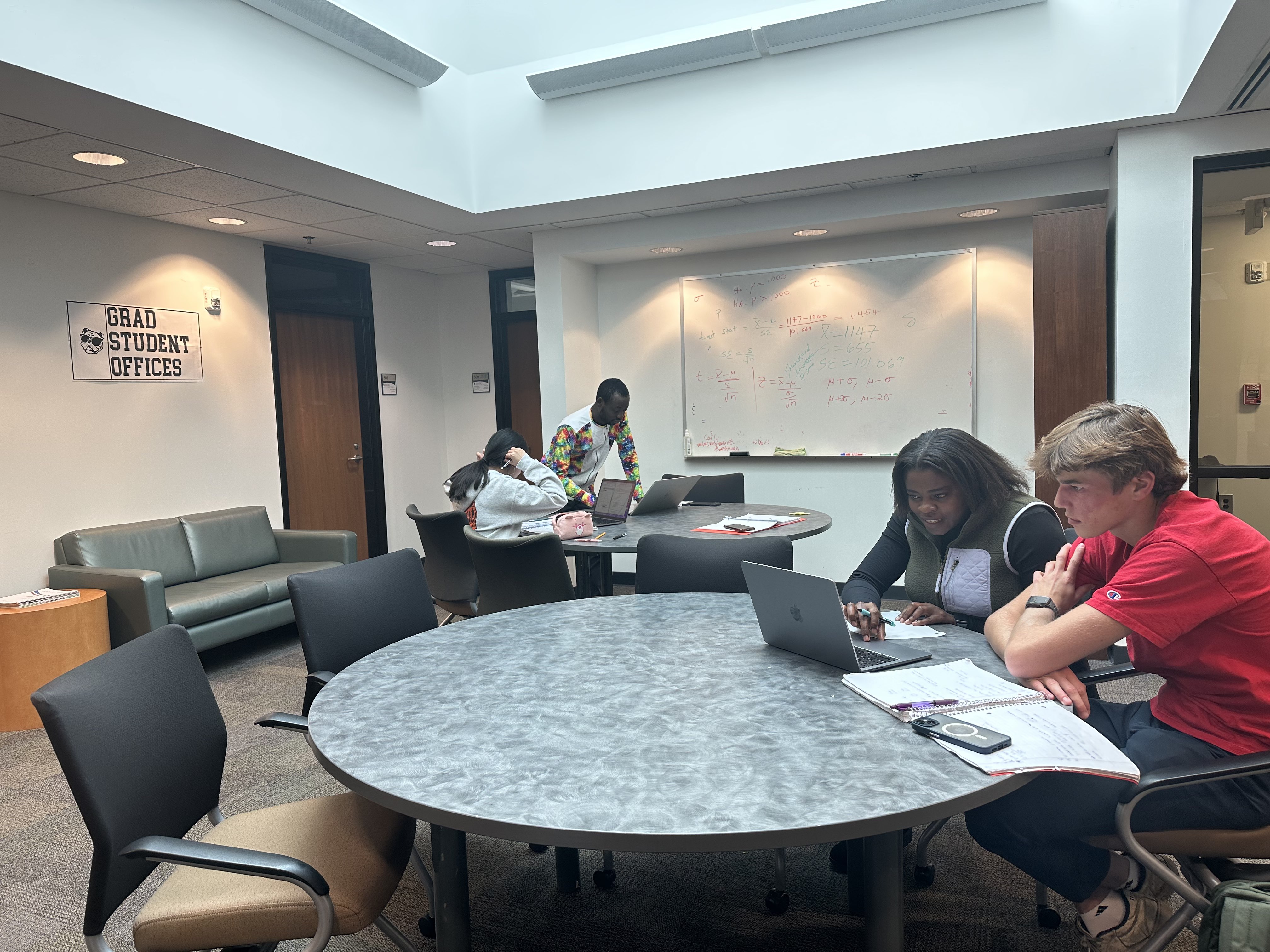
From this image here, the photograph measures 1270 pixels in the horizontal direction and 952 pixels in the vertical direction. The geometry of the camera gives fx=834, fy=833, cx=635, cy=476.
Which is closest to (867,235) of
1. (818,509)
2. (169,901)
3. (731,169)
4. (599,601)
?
(731,169)

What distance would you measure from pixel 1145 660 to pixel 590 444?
10.7 ft

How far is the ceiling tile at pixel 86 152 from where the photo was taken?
12.0 ft

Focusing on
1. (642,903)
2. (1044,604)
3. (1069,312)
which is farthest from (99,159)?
(1069,312)

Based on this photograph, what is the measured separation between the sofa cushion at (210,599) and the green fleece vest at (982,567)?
146 inches

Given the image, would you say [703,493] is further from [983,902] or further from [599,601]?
[983,902]

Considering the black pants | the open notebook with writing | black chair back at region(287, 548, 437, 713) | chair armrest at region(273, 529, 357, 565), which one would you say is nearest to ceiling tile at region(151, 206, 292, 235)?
chair armrest at region(273, 529, 357, 565)

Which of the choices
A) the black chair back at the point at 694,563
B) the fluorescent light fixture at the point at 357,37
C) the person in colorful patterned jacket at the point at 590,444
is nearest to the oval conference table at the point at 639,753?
the black chair back at the point at 694,563

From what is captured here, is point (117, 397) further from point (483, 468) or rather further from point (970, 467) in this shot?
point (970, 467)

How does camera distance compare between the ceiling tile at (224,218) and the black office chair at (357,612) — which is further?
the ceiling tile at (224,218)

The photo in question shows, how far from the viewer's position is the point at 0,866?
256cm

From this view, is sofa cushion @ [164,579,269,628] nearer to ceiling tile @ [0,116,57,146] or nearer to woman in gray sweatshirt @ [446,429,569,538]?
woman in gray sweatshirt @ [446,429,569,538]

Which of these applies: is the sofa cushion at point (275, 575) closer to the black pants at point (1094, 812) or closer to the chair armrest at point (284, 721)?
the chair armrest at point (284, 721)

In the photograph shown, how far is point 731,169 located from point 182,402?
147 inches

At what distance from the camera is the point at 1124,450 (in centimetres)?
162
